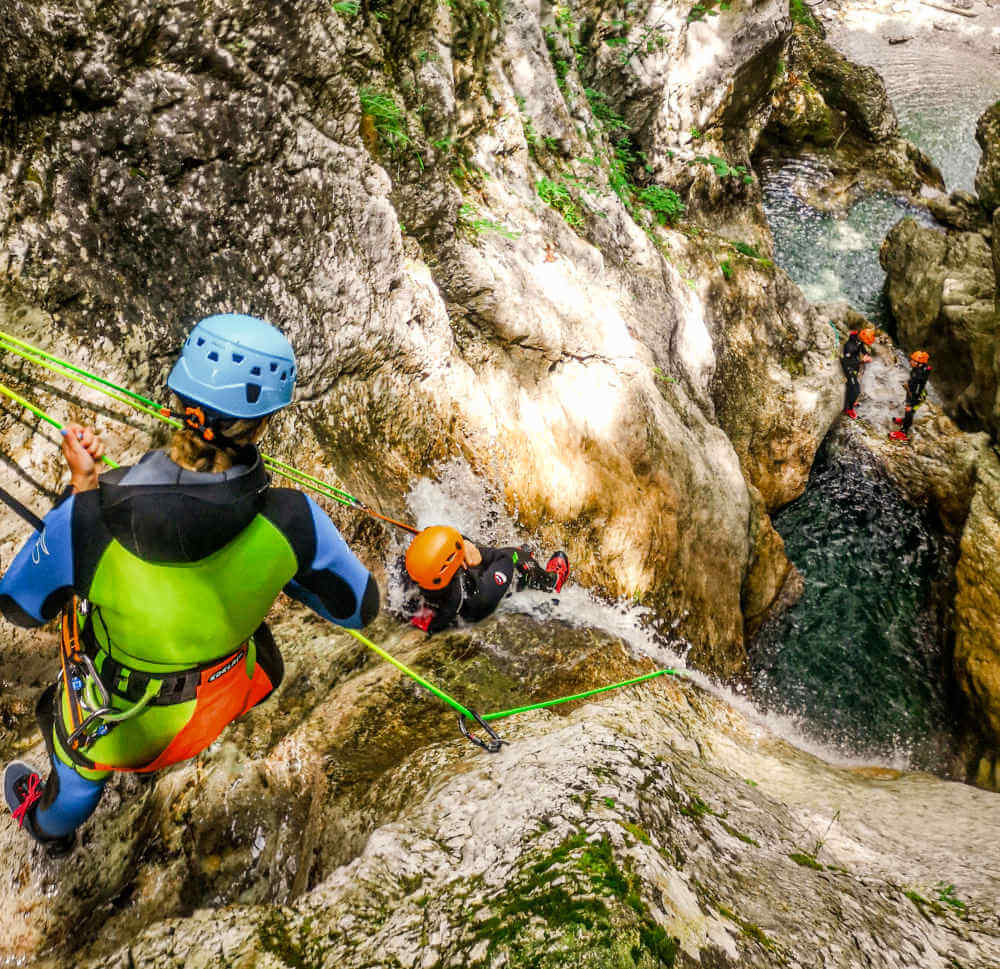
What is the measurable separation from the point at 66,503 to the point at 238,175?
2638 mm

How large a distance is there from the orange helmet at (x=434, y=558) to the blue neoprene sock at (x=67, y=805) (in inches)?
80.8

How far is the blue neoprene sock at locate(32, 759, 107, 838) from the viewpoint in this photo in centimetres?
245

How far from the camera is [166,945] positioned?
2141 mm

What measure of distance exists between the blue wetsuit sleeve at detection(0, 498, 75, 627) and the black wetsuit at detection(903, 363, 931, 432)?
13660 millimetres

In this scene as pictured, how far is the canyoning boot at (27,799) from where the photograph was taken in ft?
8.64

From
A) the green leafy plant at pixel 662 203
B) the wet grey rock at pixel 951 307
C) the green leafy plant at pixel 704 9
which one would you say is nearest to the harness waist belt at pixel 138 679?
the green leafy plant at pixel 662 203

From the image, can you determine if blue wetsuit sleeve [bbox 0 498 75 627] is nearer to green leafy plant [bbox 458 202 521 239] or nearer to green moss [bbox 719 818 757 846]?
green moss [bbox 719 818 757 846]

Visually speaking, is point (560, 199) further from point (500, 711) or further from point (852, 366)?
point (852, 366)

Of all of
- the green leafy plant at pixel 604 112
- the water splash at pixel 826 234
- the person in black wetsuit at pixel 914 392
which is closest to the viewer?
the green leafy plant at pixel 604 112

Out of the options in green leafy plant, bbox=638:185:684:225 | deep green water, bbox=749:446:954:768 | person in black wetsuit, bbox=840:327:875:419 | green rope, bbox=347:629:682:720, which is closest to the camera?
green rope, bbox=347:629:682:720

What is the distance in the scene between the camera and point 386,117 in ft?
16.2

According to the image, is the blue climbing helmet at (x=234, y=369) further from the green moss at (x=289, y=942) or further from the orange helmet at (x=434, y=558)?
the orange helmet at (x=434, y=558)

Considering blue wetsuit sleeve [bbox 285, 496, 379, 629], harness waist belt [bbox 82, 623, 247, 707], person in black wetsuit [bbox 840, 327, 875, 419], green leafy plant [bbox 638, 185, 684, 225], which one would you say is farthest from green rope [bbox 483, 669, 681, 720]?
person in black wetsuit [bbox 840, 327, 875, 419]

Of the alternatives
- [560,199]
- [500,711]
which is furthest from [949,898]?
[560,199]
